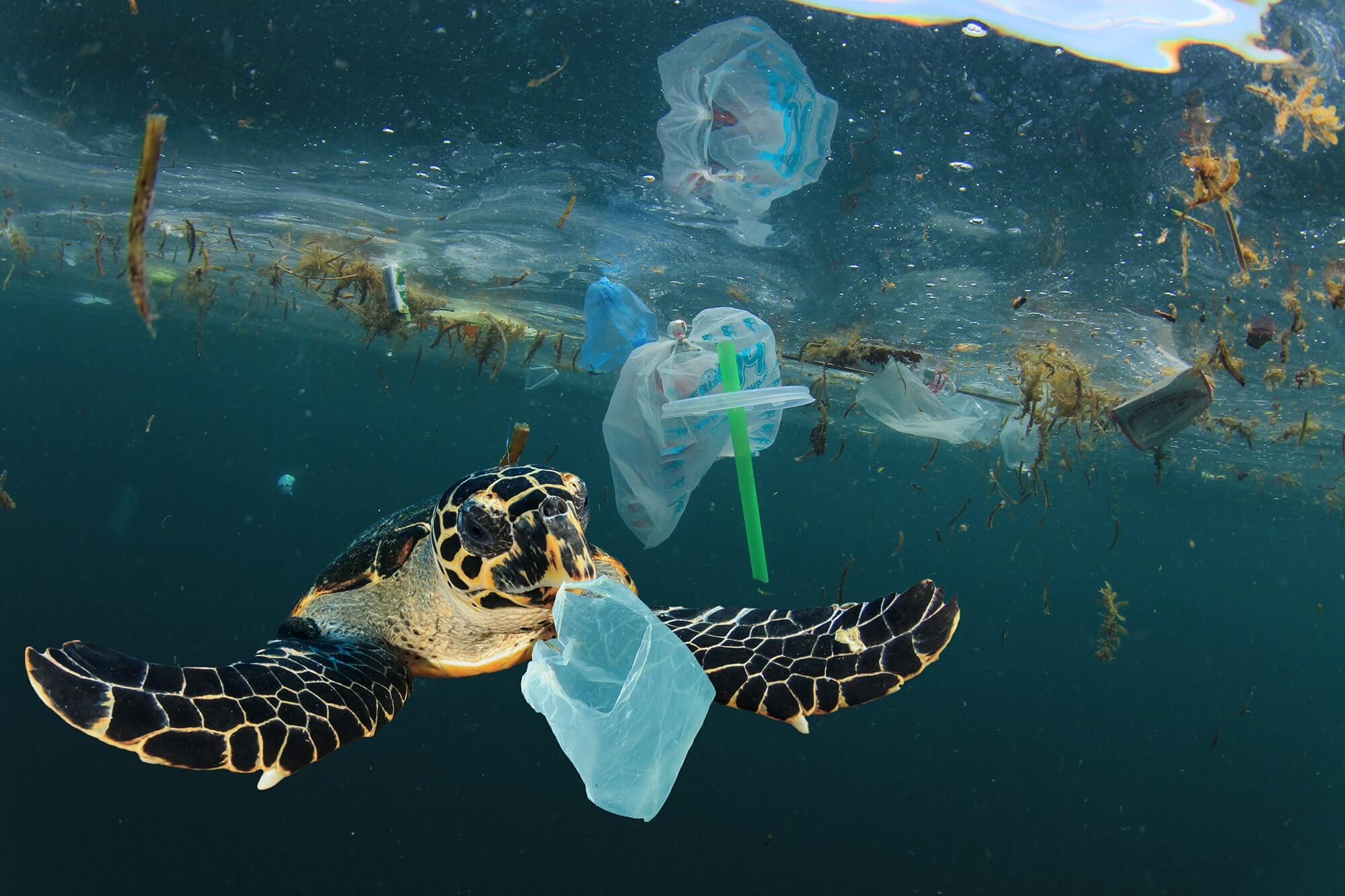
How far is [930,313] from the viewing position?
8.05 metres

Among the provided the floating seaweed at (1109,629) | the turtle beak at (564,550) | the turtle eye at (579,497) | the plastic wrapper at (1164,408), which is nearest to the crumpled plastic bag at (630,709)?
the turtle beak at (564,550)

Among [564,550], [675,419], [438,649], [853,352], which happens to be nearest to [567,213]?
[675,419]

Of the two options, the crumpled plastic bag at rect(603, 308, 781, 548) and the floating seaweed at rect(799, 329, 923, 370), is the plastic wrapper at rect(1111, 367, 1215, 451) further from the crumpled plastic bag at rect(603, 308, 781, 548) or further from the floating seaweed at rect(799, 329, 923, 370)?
the floating seaweed at rect(799, 329, 923, 370)

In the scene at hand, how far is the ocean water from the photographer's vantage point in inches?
163

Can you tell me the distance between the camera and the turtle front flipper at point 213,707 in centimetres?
187

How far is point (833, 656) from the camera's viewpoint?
9.11ft

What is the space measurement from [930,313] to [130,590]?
1324 inches

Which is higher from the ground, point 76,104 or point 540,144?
point 76,104

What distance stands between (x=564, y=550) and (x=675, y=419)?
1892 mm

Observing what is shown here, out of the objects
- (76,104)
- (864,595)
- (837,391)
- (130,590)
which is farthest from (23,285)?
(864,595)

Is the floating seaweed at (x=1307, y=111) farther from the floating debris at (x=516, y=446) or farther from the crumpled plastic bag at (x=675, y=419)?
the floating debris at (x=516, y=446)

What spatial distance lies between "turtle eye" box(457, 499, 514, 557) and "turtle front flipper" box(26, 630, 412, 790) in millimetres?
728

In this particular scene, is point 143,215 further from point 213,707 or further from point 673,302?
point 673,302

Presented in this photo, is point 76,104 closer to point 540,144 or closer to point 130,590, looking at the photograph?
point 540,144
